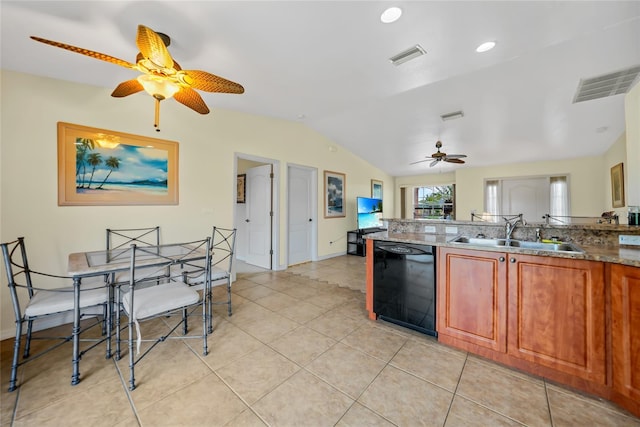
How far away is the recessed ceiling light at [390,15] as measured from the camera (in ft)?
5.90

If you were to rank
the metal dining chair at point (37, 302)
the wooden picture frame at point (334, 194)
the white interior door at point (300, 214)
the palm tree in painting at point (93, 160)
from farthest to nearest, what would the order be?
1. the wooden picture frame at point (334, 194)
2. the white interior door at point (300, 214)
3. the palm tree in painting at point (93, 160)
4. the metal dining chair at point (37, 302)

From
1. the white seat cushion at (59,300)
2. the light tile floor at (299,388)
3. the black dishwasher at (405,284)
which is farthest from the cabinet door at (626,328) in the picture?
the white seat cushion at (59,300)

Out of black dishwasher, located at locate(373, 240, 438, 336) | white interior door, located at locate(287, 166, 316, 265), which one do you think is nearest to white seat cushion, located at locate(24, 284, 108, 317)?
black dishwasher, located at locate(373, 240, 438, 336)

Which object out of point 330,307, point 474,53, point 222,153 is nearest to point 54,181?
point 222,153

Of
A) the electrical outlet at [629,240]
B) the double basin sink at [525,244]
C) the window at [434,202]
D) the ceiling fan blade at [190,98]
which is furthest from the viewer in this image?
the window at [434,202]

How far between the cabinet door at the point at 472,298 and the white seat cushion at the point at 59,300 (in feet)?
8.93

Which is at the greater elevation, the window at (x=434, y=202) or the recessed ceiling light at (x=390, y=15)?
the recessed ceiling light at (x=390, y=15)

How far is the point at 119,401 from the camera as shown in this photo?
1455 mm

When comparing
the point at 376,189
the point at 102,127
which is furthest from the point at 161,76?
the point at 376,189

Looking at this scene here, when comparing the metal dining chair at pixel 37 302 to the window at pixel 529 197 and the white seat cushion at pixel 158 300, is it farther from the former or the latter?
the window at pixel 529 197

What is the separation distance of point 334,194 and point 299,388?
14.4 ft

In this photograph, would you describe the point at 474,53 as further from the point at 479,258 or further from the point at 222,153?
the point at 222,153

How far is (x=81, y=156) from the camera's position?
2.48m

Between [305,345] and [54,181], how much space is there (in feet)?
9.46
